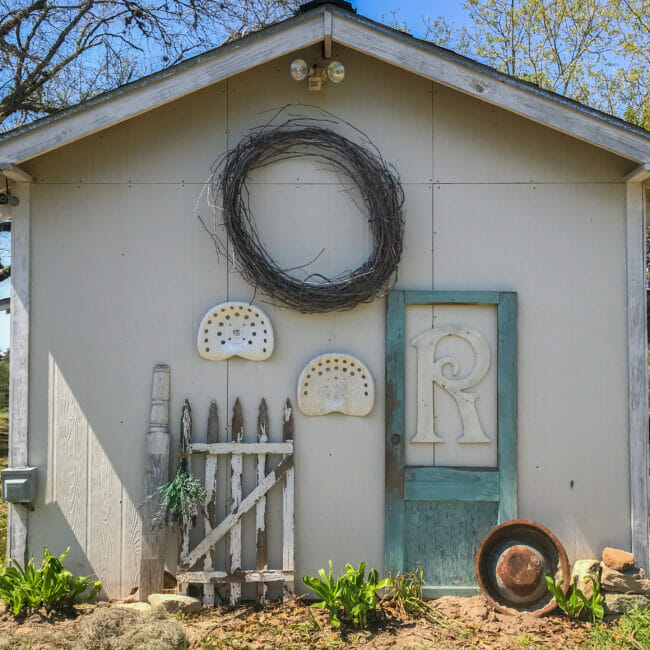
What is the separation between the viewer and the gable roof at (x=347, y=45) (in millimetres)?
4035

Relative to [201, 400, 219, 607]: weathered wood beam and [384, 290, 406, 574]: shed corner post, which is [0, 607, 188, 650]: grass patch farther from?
[384, 290, 406, 574]: shed corner post

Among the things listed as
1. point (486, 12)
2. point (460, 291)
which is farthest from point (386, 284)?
point (486, 12)

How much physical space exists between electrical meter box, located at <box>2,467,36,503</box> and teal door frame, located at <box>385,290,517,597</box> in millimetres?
2484

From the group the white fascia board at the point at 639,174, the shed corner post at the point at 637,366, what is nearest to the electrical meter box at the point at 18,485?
the shed corner post at the point at 637,366

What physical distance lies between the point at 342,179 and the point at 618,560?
127 inches

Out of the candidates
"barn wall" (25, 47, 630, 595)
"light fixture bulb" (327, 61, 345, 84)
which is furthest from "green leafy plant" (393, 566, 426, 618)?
"light fixture bulb" (327, 61, 345, 84)

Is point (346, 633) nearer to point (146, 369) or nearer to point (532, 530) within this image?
point (532, 530)

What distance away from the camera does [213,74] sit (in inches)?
161

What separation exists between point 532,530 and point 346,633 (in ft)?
4.71

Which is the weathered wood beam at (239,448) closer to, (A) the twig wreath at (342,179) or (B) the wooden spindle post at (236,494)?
(B) the wooden spindle post at (236,494)

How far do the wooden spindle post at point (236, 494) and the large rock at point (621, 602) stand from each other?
244cm

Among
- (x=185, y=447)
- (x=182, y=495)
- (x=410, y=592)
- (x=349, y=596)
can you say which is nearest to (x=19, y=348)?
(x=185, y=447)

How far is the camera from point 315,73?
4.34 metres

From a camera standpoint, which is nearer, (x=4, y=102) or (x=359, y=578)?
(x=359, y=578)
